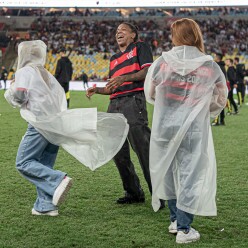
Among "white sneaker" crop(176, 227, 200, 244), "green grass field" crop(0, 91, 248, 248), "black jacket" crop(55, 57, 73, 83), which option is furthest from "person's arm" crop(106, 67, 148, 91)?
"black jacket" crop(55, 57, 73, 83)

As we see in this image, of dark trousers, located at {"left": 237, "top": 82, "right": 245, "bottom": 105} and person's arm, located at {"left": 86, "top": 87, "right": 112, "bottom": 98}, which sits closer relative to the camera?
person's arm, located at {"left": 86, "top": 87, "right": 112, "bottom": 98}

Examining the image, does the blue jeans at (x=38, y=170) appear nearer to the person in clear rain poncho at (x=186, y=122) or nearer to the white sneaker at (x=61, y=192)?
the white sneaker at (x=61, y=192)

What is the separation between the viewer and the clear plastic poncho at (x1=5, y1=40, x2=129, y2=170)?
19.0ft

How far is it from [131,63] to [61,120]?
35.7 inches

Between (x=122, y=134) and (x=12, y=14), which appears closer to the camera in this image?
(x=122, y=134)

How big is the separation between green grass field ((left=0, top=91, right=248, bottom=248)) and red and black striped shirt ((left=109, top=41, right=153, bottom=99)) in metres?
1.20

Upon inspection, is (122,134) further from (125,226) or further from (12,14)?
(12,14)

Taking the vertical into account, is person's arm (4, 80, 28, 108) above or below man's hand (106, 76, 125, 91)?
below

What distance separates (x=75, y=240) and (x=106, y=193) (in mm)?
1924

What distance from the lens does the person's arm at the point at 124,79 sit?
573 centimetres

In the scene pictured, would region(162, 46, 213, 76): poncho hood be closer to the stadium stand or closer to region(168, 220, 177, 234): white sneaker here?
region(168, 220, 177, 234): white sneaker

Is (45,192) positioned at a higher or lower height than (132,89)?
lower

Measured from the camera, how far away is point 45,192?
19.3 ft

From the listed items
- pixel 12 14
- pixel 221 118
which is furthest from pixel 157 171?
pixel 12 14
